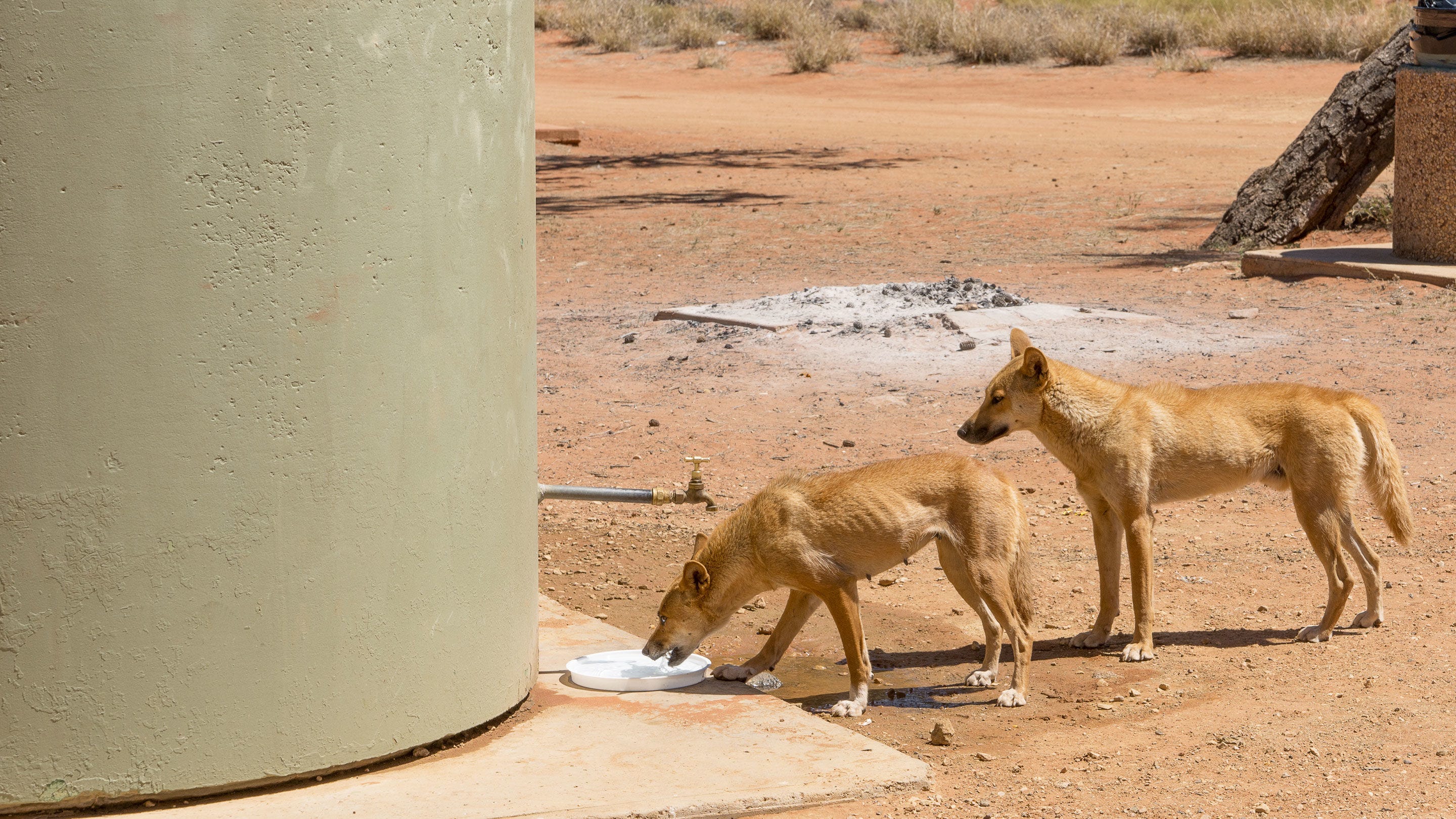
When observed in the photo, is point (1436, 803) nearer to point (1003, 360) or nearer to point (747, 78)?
point (1003, 360)

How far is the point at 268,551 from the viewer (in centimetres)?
460

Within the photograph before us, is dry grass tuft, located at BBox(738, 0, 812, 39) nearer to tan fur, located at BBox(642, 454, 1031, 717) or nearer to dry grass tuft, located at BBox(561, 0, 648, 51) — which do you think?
dry grass tuft, located at BBox(561, 0, 648, 51)

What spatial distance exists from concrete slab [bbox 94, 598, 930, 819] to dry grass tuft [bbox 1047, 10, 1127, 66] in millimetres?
29988

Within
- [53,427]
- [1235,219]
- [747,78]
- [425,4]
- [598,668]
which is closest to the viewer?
[53,427]

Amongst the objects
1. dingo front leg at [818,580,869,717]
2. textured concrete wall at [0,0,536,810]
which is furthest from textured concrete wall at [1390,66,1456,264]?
textured concrete wall at [0,0,536,810]

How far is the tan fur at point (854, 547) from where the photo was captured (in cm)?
605

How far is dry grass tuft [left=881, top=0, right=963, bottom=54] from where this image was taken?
121 ft

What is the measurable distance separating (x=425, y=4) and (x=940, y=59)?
1275 inches

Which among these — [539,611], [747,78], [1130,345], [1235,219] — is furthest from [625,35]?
[539,611]

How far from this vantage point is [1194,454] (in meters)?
6.71

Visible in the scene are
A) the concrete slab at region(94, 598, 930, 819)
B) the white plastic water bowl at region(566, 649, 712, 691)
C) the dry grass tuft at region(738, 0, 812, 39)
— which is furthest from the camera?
the dry grass tuft at region(738, 0, 812, 39)

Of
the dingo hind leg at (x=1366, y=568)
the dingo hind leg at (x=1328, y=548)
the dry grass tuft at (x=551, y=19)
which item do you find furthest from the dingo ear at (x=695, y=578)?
the dry grass tuft at (x=551, y=19)

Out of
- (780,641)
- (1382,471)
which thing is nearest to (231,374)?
(780,641)

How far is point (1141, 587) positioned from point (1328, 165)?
34.8 ft
